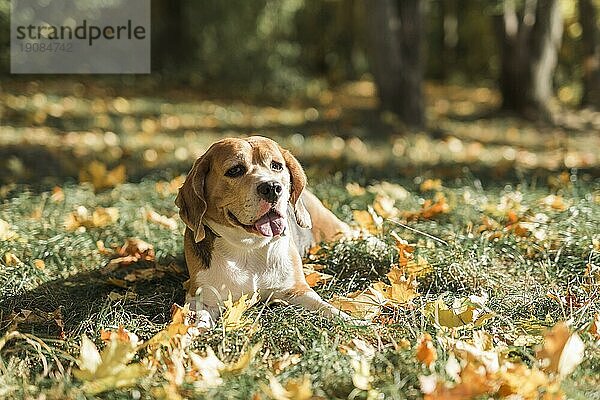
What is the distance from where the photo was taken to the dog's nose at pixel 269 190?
333cm

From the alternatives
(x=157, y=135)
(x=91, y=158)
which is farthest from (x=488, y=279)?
(x=157, y=135)

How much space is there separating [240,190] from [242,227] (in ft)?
0.55

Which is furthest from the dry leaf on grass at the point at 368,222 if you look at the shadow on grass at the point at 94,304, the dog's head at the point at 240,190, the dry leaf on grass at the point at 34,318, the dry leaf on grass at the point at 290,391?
the dry leaf on grass at the point at 290,391

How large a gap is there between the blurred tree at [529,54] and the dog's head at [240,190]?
8.87 metres

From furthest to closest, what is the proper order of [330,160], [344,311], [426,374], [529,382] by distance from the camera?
1. [330,160]
2. [344,311]
3. [426,374]
4. [529,382]

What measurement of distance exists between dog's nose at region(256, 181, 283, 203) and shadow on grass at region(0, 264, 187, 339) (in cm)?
74

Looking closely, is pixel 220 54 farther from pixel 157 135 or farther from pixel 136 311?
pixel 136 311

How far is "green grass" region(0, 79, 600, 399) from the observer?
2830 mm

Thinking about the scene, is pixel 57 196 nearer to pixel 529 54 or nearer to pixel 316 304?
pixel 316 304

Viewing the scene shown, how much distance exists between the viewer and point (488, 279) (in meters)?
3.86

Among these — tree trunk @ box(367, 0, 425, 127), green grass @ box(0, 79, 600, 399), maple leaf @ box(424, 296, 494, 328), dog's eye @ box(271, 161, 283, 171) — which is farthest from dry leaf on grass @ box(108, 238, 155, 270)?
tree trunk @ box(367, 0, 425, 127)

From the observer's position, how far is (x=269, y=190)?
3338 mm

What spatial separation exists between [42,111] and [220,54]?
17.1 feet

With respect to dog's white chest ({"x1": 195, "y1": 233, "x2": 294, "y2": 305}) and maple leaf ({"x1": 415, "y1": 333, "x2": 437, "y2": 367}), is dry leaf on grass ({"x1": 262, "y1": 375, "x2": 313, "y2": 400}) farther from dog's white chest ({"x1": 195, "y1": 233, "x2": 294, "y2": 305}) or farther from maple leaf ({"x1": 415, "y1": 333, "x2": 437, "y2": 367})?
dog's white chest ({"x1": 195, "y1": 233, "x2": 294, "y2": 305})
